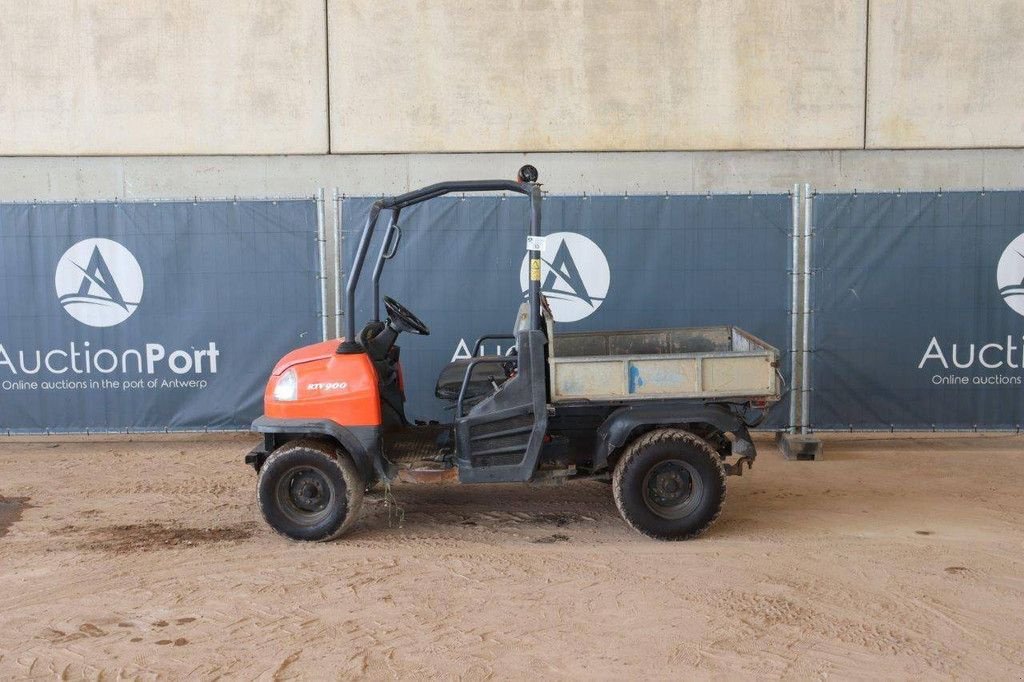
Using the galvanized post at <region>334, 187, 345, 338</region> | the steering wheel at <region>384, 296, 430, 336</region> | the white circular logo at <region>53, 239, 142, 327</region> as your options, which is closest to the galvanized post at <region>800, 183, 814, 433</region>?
the steering wheel at <region>384, 296, 430, 336</region>

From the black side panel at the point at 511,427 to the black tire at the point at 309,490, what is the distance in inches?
29.6

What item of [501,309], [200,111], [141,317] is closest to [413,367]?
[501,309]

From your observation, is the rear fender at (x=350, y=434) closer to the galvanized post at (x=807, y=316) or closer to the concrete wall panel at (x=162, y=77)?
the galvanized post at (x=807, y=316)

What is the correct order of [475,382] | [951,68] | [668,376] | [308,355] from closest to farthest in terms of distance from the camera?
[668,376]
[308,355]
[475,382]
[951,68]

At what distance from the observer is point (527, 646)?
4043 millimetres

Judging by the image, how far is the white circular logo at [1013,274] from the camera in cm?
775

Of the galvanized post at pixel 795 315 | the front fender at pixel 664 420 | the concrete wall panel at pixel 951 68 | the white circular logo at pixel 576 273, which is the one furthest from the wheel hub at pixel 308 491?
the concrete wall panel at pixel 951 68

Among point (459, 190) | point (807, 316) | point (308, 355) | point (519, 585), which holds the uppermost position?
point (459, 190)

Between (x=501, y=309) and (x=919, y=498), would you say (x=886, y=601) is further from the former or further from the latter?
(x=501, y=309)

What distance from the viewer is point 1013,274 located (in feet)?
25.5

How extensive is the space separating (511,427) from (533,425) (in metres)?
0.16

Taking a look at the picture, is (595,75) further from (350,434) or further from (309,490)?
(309,490)

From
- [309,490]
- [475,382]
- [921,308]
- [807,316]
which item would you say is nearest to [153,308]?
[309,490]

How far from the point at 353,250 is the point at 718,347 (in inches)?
135
